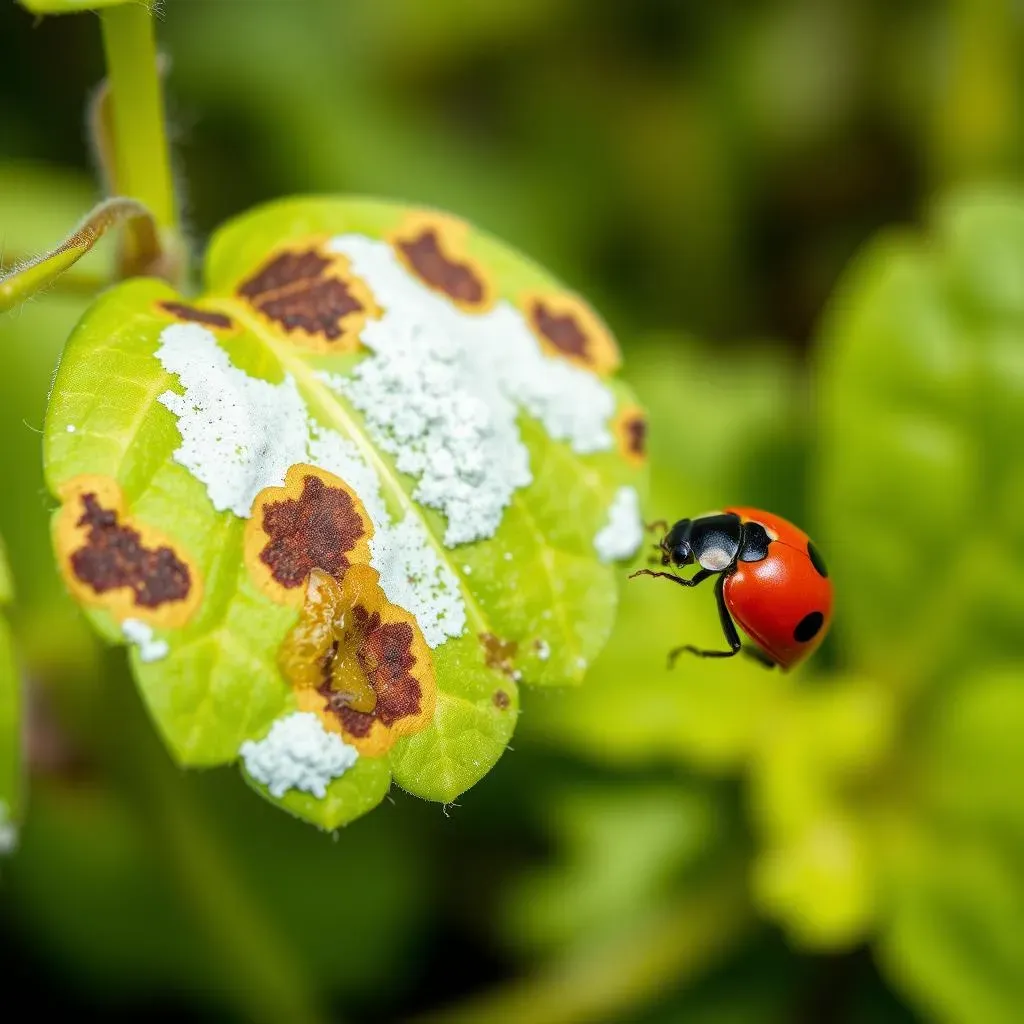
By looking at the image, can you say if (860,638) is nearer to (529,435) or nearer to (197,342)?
(529,435)

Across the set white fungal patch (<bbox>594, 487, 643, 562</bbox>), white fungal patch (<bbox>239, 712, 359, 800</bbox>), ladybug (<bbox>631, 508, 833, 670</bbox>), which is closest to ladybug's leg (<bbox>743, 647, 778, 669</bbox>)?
ladybug (<bbox>631, 508, 833, 670</bbox>)

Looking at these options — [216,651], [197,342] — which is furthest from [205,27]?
[216,651]

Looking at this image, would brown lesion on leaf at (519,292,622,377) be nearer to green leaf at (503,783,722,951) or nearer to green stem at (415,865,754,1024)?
green stem at (415,865,754,1024)

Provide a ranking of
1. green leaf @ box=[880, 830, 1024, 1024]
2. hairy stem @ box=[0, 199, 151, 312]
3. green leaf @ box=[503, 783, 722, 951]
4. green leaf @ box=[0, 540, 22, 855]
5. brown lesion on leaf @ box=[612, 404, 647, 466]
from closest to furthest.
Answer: hairy stem @ box=[0, 199, 151, 312] → green leaf @ box=[0, 540, 22, 855] → brown lesion on leaf @ box=[612, 404, 647, 466] → green leaf @ box=[880, 830, 1024, 1024] → green leaf @ box=[503, 783, 722, 951]

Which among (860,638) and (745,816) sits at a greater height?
(860,638)

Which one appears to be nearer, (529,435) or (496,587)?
(496,587)

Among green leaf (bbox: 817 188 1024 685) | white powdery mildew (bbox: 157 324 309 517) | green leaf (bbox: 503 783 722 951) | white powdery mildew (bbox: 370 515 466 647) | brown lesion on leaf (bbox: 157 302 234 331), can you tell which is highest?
brown lesion on leaf (bbox: 157 302 234 331)

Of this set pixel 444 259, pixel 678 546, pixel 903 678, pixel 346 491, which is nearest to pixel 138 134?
pixel 444 259
